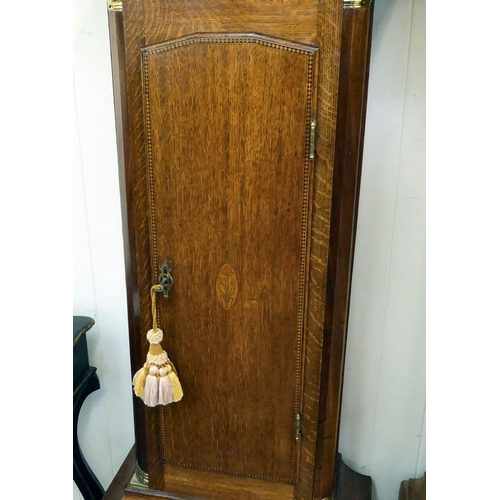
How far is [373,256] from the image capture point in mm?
1121

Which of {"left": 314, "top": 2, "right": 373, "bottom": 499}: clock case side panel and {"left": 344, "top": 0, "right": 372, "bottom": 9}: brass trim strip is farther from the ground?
{"left": 344, "top": 0, "right": 372, "bottom": 9}: brass trim strip

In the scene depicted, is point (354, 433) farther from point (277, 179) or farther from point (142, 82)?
point (142, 82)

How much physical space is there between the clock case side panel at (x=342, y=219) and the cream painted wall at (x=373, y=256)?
275mm

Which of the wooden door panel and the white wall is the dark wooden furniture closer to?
the wooden door panel

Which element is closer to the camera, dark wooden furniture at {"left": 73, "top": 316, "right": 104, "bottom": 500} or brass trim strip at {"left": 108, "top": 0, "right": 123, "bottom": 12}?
brass trim strip at {"left": 108, "top": 0, "right": 123, "bottom": 12}

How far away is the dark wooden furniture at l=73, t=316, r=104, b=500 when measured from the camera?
122 cm

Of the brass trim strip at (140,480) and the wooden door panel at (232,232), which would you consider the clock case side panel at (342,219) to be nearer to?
the wooden door panel at (232,232)

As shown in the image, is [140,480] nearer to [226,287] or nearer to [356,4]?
[226,287]

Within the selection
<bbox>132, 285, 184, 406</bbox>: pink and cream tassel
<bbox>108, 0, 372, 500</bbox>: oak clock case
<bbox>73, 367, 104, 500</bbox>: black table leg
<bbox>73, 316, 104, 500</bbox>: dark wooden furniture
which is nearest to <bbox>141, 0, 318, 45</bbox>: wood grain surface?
<bbox>108, 0, 372, 500</bbox>: oak clock case

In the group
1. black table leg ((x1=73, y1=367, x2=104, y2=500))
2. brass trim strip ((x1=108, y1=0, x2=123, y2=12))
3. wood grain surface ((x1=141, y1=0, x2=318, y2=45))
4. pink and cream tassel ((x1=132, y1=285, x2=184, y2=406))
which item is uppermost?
brass trim strip ((x1=108, y1=0, x2=123, y2=12))

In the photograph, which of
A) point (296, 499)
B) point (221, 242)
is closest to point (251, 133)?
point (221, 242)

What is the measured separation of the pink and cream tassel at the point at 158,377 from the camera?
88cm

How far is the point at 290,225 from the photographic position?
2.63 ft
